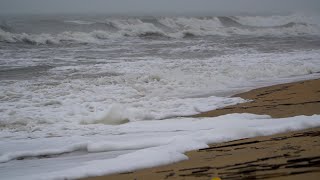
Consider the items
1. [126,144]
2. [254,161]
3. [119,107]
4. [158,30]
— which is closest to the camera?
[254,161]

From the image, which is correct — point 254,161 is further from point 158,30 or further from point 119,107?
point 158,30

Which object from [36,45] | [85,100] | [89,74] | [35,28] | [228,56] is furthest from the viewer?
[35,28]

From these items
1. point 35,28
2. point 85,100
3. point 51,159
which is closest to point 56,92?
point 85,100

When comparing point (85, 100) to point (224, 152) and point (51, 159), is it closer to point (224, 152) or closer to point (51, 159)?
point (51, 159)

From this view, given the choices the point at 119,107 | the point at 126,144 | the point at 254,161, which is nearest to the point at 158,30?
the point at 119,107

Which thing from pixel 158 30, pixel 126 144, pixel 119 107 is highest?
pixel 158 30

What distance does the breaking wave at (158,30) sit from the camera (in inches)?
913

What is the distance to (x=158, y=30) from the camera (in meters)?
29.7

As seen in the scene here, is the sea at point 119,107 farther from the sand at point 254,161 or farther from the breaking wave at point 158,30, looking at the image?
the breaking wave at point 158,30

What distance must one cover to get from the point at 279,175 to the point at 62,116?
4538 mm

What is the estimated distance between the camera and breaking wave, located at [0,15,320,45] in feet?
76.1

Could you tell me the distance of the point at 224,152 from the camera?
402 cm

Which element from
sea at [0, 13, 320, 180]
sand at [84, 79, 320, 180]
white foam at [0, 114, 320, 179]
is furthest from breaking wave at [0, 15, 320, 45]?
sand at [84, 79, 320, 180]

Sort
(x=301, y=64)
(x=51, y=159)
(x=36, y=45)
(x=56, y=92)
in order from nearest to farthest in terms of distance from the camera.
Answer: (x=51, y=159), (x=56, y=92), (x=301, y=64), (x=36, y=45)
